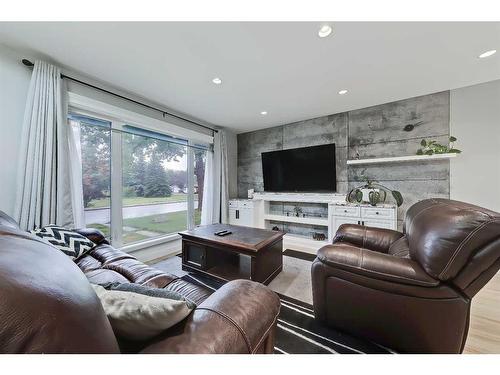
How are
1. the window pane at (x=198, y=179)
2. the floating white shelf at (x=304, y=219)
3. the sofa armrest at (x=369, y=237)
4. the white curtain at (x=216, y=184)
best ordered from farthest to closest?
the white curtain at (x=216, y=184), the window pane at (x=198, y=179), the floating white shelf at (x=304, y=219), the sofa armrest at (x=369, y=237)

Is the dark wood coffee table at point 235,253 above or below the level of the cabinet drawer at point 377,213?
below

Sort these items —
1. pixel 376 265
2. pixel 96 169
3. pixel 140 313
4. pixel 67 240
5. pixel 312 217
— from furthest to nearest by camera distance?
pixel 312 217 → pixel 96 169 → pixel 67 240 → pixel 376 265 → pixel 140 313

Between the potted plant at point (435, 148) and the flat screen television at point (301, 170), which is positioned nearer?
the potted plant at point (435, 148)

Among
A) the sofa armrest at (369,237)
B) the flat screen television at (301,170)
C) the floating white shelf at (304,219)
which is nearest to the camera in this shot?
the sofa armrest at (369,237)

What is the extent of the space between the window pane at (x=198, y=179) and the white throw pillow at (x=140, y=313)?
310cm

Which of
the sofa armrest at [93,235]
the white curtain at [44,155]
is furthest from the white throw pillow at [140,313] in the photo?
the white curtain at [44,155]

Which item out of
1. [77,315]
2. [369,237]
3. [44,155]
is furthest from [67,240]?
[369,237]

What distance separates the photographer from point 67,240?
5.14 feet

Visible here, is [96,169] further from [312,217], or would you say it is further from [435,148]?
[435,148]

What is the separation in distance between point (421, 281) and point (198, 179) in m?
3.36

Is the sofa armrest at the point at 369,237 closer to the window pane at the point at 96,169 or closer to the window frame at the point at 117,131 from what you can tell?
the window frame at the point at 117,131

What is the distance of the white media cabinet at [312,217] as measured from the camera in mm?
2715
